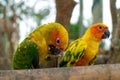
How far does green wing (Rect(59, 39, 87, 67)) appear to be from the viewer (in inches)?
67.5

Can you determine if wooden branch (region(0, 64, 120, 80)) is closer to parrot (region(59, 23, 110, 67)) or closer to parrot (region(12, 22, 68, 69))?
parrot (region(12, 22, 68, 69))

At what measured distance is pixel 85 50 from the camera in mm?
1732

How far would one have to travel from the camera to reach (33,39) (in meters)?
1.62

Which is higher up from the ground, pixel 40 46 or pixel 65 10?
pixel 65 10

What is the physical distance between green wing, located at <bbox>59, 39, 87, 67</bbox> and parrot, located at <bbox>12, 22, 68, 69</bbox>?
0.15 meters

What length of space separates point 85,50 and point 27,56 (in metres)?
0.38

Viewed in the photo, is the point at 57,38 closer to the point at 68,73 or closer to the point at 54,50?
the point at 54,50

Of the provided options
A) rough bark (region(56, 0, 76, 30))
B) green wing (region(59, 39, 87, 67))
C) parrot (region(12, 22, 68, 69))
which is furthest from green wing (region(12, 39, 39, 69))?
rough bark (region(56, 0, 76, 30))

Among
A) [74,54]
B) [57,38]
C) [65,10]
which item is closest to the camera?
[57,38]

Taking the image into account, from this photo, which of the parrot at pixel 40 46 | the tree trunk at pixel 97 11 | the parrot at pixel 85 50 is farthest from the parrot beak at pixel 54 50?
the tree trunk at pixel 97 11

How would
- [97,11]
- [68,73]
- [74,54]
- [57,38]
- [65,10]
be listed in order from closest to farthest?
[68,73] < [57,38] < [74,54] < [65,10] < [97,11]

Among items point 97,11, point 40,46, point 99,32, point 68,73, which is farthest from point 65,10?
point 97,11

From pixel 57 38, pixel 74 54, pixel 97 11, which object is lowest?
pixel 74 54

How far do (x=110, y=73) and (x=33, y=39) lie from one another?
0.65 metres
